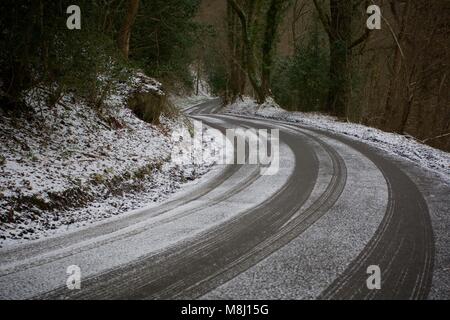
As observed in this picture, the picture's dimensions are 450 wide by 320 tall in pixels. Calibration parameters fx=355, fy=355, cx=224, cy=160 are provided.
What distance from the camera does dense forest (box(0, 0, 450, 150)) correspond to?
6762mm

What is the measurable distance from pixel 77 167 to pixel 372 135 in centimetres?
1102

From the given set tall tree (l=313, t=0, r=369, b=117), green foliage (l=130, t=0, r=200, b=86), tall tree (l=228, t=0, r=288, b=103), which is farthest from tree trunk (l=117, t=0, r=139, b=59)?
tall tree (l=228, t=0, r=288, b=103)

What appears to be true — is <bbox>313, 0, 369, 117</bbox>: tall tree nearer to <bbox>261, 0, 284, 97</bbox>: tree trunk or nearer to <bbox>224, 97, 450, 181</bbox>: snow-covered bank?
<bbox>224, 97, 450, 181</bbox>: snow-covered bank

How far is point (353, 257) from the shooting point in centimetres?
418

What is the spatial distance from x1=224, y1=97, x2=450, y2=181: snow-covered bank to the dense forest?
1594 mm

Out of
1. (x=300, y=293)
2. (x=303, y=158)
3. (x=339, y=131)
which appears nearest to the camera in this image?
(x=300, y=293)

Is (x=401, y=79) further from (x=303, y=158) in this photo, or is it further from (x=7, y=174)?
(x=7, y=174)

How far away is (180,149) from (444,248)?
7.77 m

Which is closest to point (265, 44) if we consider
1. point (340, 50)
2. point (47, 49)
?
point (340, 50)

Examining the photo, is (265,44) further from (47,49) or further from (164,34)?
(47,49)

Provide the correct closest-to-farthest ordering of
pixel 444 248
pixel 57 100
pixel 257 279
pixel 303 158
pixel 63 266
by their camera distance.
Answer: pixel 257 279, pixel 63 266, pixel 444 248, pixel 57 100, pixel 303 158

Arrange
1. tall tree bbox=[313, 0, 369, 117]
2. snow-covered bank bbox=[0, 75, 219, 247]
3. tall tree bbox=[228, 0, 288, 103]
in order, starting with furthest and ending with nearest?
tall tree bbox=[228, 0, 288, 103]
tall tree bbox=[313, 0, 369, 117]
snow-covered bank bbox=[0, 75, 219, 247]

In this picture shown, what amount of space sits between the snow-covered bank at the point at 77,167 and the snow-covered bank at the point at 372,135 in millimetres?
5804

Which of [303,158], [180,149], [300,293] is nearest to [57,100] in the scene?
[180,149]
